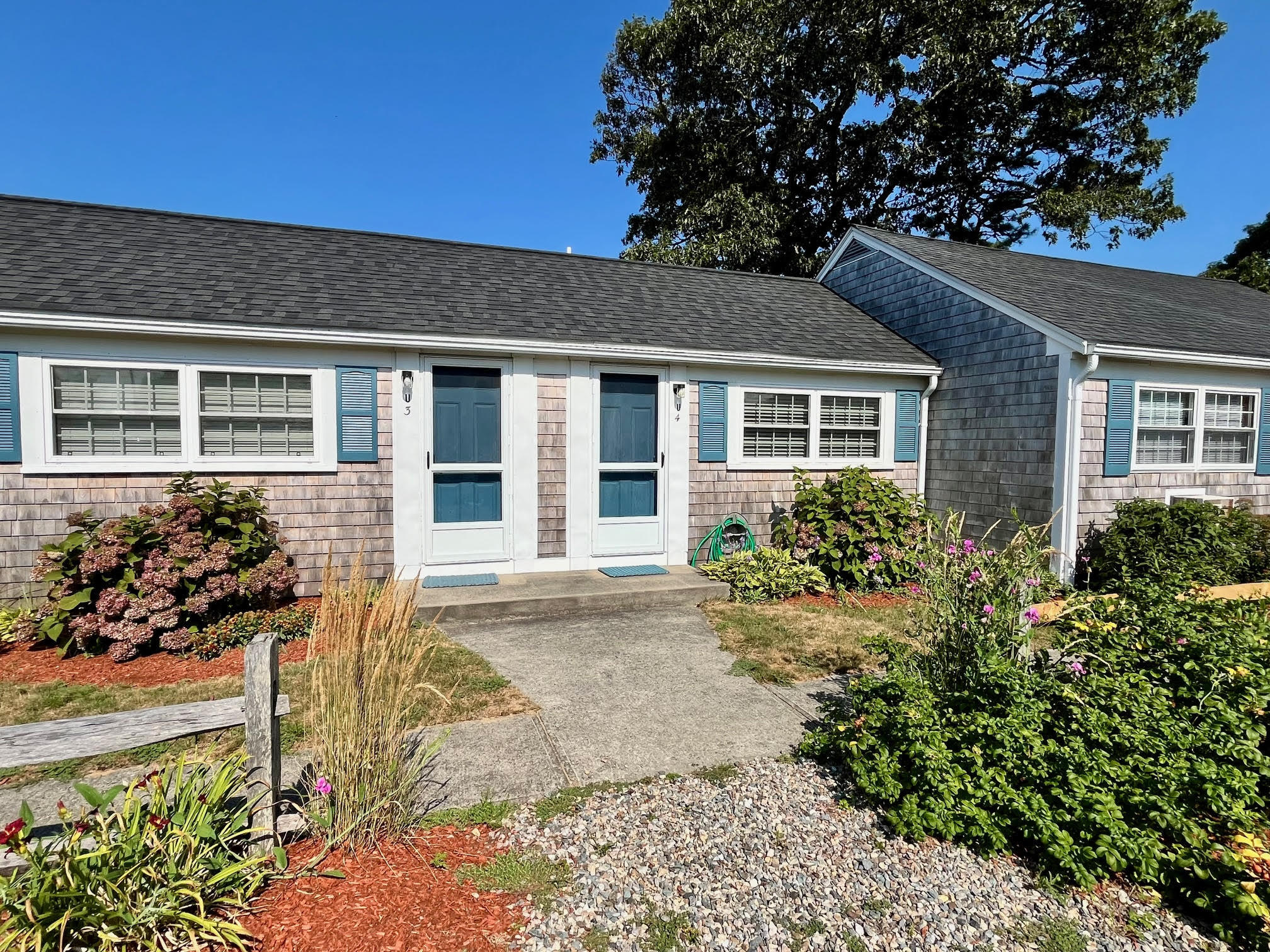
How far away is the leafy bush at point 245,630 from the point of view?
208 inches

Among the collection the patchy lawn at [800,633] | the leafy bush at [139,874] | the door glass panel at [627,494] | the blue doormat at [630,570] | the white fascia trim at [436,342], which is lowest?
the patchy lawn at [800,633]

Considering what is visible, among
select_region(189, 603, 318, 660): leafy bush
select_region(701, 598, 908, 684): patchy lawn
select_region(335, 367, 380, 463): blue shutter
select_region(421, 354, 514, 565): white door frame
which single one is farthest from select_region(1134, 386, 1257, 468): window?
select_region(189, 603, 318, 660): leafy bush

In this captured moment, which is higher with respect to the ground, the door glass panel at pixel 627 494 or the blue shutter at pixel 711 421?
the blue shutter at pixel 711 421

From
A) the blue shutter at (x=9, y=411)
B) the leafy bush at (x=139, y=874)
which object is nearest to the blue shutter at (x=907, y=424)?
the leafy bush at (x=139, y=874)

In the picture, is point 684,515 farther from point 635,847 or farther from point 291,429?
point 635,847

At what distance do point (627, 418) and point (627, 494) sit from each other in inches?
37.2

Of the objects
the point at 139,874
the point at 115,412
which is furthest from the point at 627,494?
the point at 139,874

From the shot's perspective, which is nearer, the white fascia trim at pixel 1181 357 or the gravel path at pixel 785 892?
the gravel path at pixel 785 892

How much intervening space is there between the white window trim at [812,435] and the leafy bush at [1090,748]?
15.2 ft

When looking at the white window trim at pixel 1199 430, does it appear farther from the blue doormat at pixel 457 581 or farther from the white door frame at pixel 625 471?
the blue doormat at pixel 457 581

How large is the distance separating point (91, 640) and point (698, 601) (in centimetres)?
543

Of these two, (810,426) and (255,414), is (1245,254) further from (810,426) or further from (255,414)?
(255,414)

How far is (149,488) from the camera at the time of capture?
629 cm

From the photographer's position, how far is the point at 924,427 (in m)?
9.45
